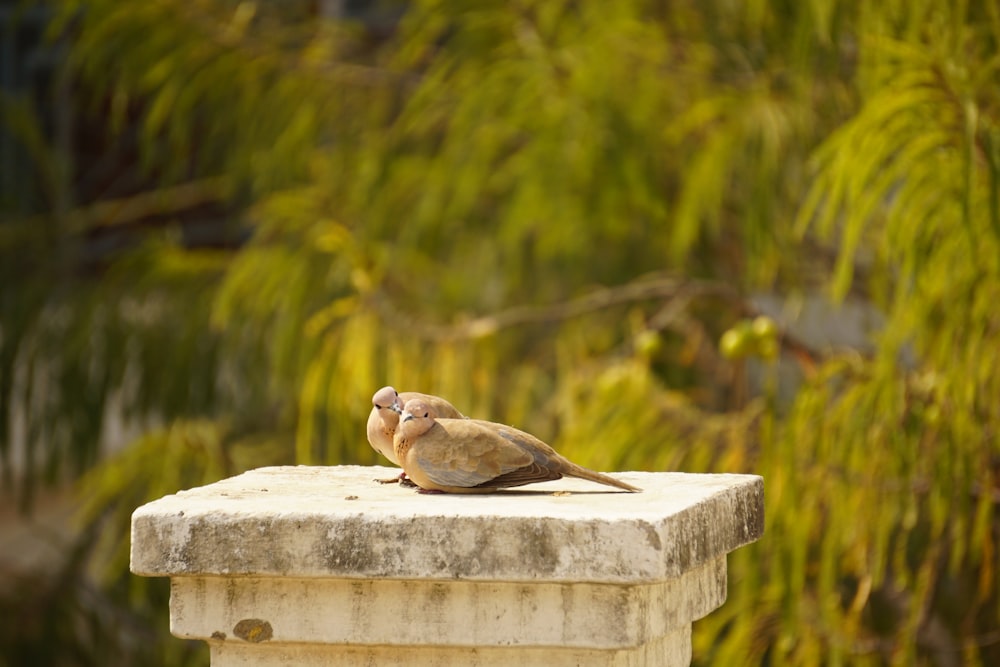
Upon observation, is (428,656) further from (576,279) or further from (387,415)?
(576,279)

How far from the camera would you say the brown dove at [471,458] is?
134 cm

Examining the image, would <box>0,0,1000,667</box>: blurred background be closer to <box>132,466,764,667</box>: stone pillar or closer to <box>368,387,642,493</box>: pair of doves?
<box>368,387,642,493</box>: pair of doves

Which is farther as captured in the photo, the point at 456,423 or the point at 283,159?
the point at 283,159

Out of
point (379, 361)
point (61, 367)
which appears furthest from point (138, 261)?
point (379, 361)

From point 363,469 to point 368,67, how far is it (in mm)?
2618

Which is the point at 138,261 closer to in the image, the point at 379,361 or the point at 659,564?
the point at 379,361

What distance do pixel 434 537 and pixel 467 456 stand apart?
163mm

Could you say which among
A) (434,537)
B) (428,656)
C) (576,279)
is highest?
(576,279)

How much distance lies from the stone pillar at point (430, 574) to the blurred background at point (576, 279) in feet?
3.81

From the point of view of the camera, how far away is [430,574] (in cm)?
119

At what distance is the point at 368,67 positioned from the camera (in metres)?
4.08

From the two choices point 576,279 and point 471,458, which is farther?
point 576,279

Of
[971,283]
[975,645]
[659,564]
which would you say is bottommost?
[975,645]

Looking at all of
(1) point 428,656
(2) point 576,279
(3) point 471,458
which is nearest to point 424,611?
(1) point 428,656
